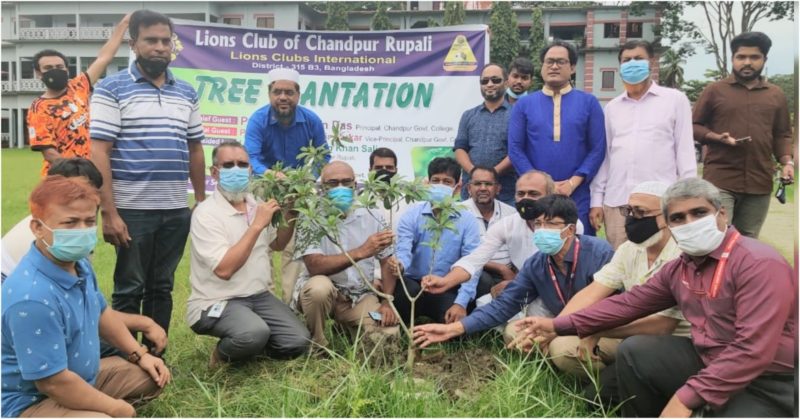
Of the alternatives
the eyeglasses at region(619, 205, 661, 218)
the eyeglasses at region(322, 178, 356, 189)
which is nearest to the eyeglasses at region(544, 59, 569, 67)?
the eyeglasses at region(619, 205, 661, 218)

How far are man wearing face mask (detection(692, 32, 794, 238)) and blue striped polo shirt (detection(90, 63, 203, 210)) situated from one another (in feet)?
13.5

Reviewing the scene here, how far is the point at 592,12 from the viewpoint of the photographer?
2925cm

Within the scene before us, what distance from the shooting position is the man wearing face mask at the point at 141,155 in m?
4.33

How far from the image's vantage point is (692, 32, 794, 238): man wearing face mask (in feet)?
17.0

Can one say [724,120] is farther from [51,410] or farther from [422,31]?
[51,410]

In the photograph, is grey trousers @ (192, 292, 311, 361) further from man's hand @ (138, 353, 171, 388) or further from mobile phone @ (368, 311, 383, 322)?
man's hand @ (138, 353, 171, 388)

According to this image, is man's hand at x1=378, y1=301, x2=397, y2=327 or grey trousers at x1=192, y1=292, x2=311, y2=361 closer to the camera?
grey trousers at x1=192, y1=292, x2=311, y2=361

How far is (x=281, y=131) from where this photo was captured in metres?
5.52

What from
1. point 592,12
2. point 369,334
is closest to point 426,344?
point 369,334

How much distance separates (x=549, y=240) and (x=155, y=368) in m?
2.37

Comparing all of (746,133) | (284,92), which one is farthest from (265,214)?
(746,133)

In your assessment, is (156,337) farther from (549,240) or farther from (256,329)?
(549,240)

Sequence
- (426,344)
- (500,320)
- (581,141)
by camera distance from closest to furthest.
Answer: (426,344), (500,320), (581,141)

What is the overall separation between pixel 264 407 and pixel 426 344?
3.25 ft
